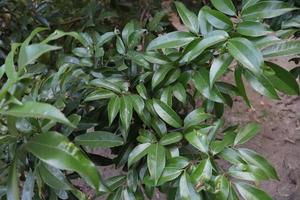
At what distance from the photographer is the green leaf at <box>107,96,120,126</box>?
772mm

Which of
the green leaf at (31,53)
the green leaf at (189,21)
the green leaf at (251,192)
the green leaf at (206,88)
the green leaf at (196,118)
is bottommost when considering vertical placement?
the green leaf at (251,192)

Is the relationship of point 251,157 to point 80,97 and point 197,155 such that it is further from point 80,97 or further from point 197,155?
point 80,97

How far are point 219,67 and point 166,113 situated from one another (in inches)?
6.0

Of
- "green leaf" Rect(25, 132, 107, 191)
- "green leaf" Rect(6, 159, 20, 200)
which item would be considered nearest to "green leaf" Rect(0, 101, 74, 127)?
"green leaf" Rect(25, 132, 107, 191)

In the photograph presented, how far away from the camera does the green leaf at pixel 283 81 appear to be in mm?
754

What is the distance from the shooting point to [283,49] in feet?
2.40

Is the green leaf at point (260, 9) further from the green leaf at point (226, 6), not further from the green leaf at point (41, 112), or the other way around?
the green leaf at point (41, 112)

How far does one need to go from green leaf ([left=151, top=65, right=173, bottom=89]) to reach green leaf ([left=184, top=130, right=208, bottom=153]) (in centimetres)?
13

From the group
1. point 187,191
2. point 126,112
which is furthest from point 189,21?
point 187,191

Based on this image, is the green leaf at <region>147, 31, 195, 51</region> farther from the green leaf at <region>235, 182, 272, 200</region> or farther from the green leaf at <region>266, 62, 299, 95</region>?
the green leaf at <region>235, 182, 272, 200</region>

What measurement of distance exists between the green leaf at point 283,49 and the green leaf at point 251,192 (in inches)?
10.0

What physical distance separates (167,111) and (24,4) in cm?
108

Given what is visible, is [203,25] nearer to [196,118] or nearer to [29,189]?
[196,118]

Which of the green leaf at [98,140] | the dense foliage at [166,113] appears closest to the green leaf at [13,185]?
the dense foliage at [166,113]
